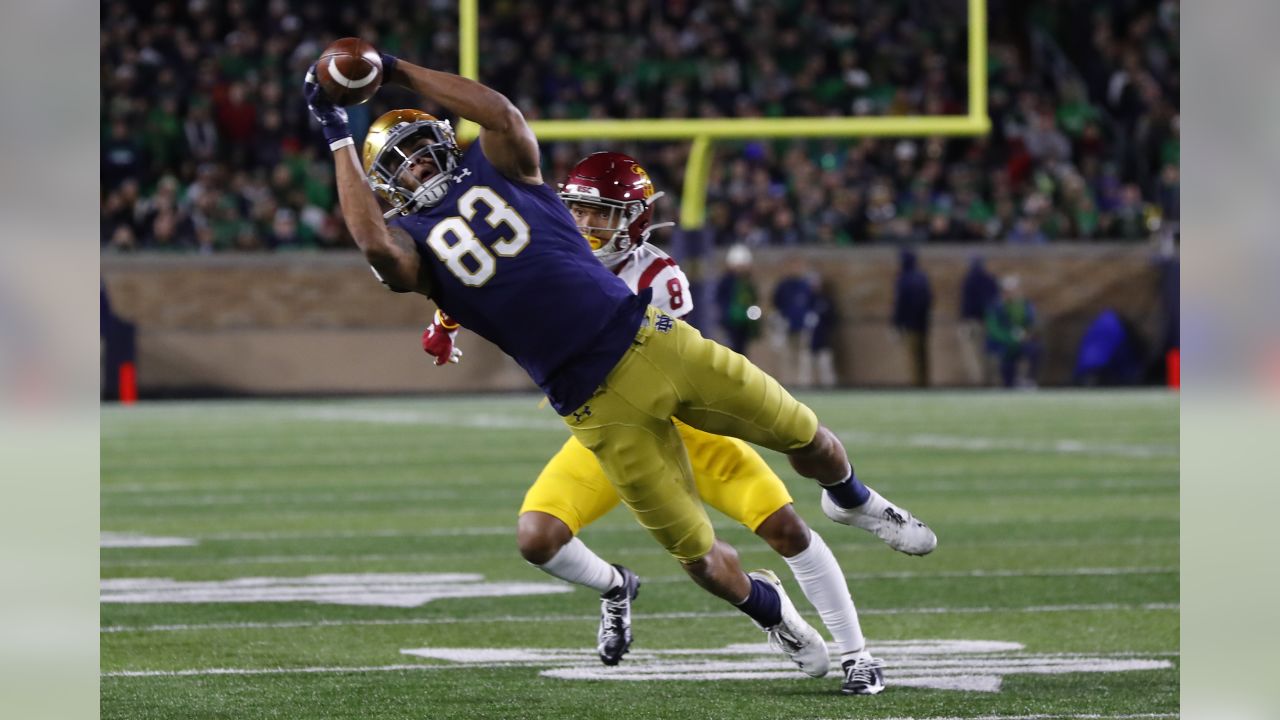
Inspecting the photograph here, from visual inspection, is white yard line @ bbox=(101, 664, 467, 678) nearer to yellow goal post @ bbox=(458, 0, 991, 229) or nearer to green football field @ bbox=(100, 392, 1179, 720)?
green football field @ bbox=(100, 392, 1179, 720)

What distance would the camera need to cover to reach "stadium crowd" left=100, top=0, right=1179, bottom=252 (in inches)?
835

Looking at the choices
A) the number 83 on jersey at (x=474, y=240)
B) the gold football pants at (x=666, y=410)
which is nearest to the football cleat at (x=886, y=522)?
the gold football pants at (x=666, y=410)

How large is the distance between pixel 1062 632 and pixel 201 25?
60.4ft

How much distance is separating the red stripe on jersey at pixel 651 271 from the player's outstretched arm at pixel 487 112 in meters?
0.75

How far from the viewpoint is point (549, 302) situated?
4586mm

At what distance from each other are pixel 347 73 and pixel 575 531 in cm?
176

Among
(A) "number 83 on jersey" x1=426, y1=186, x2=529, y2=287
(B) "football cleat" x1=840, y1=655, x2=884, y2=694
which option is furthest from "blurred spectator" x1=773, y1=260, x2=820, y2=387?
(A) "number 83 on jersey" x1=426, y1=186, x2=529, y2=287

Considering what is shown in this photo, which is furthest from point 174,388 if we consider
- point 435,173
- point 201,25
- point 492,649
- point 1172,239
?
point 435,173

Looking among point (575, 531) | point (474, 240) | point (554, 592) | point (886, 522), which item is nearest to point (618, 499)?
point (575, 531)

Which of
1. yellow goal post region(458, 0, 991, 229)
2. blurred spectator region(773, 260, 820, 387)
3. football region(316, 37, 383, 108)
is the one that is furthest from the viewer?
blurred spectator region(773, 260, 820, 387)

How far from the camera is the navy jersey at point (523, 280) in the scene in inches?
180

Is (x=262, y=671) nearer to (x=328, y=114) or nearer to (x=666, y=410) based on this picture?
(x=666, y=410)
